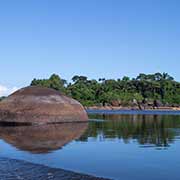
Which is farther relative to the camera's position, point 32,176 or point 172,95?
point 172,95

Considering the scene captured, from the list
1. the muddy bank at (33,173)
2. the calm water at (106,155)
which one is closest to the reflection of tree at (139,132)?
the calm water at (106,155)

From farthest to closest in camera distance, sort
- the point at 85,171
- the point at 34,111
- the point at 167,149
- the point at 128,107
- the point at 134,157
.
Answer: the point at 128,107
the point at 34,111
the point at 167,149
the point at 134,157
the point at 85,171

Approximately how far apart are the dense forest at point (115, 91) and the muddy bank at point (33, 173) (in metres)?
148

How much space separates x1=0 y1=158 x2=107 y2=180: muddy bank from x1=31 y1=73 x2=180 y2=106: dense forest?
148 meters

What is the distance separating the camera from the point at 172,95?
643 ft

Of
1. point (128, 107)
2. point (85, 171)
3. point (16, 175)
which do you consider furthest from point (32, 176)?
point (128, 107)

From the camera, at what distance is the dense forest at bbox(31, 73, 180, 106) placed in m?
173

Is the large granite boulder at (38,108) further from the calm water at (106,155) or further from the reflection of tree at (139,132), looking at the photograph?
the calm water at (106,155)

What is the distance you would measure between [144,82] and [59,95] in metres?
153

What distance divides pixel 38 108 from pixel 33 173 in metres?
27.3

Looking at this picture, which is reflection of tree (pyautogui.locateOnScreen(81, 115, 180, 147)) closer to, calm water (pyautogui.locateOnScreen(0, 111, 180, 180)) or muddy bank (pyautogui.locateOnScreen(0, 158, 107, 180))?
calm water (pyautogui.locateOnScreen(0, 111, 180, 180))

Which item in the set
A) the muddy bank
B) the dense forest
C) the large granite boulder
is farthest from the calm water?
the dense forest

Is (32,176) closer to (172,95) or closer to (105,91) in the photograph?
(105,91)

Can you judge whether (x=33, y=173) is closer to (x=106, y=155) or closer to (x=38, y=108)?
(x=106, y=155)
